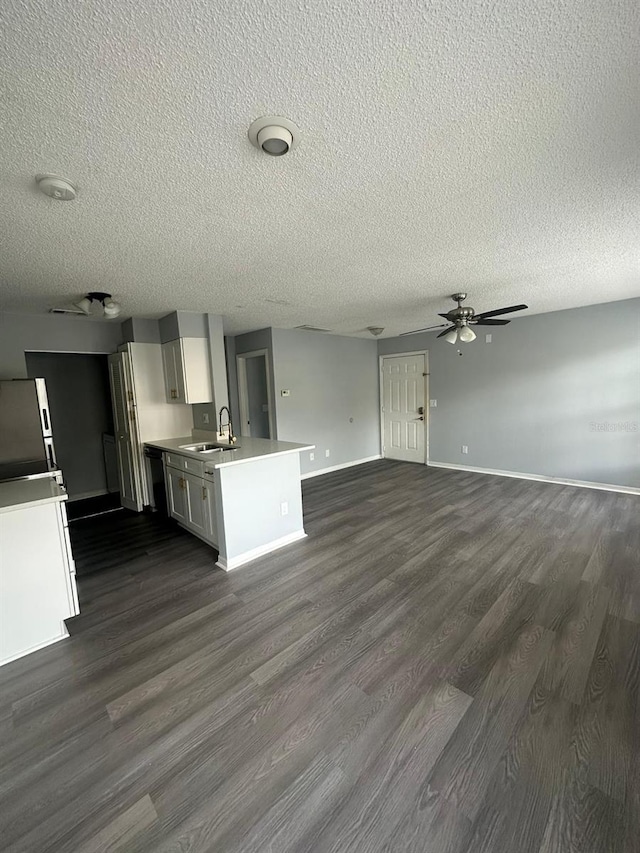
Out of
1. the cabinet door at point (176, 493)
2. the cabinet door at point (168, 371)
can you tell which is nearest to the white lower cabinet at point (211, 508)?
the cabinet door at point (176, 493)

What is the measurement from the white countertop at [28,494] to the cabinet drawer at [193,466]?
1.14 m

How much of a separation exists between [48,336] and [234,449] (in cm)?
270

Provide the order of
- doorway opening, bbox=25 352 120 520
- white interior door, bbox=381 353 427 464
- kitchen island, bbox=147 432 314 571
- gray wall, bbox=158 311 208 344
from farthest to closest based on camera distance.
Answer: white interior door, bbox=381 353 427 464, doorway opening, bbox=25 352 120 520, gray wall, bbox=158 311 208 344, kitchen island, bbox=147 432 314 571

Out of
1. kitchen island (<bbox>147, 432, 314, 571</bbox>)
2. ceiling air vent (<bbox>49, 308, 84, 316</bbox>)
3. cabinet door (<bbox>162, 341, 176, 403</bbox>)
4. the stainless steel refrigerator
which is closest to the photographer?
kitchen island (<bbox>147, 432, 314, 571</bbox>)

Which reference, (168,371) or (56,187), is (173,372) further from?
(56,187)

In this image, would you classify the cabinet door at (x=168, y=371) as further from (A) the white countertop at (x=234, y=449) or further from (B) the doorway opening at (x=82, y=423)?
(B) the doorway opening at (x=82, y=423)

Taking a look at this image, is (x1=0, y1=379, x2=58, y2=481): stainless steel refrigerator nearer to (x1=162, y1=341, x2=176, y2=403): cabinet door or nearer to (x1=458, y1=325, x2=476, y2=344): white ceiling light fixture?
(x1=162, y1=341, x2=176, y2=403): cabinet door

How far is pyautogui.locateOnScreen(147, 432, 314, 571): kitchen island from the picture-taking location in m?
2.98

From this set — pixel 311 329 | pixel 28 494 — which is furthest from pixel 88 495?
pixel 311 329

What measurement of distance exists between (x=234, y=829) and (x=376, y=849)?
1.61ft

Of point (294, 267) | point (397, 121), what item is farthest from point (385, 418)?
point (397, 121)

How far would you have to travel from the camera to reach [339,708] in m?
1.64

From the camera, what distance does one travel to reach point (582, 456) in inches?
191

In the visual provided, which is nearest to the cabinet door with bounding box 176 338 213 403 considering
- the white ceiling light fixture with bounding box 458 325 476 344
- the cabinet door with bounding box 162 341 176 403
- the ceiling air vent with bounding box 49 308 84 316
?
the cabinet door with bounding box 162 341 176 403
